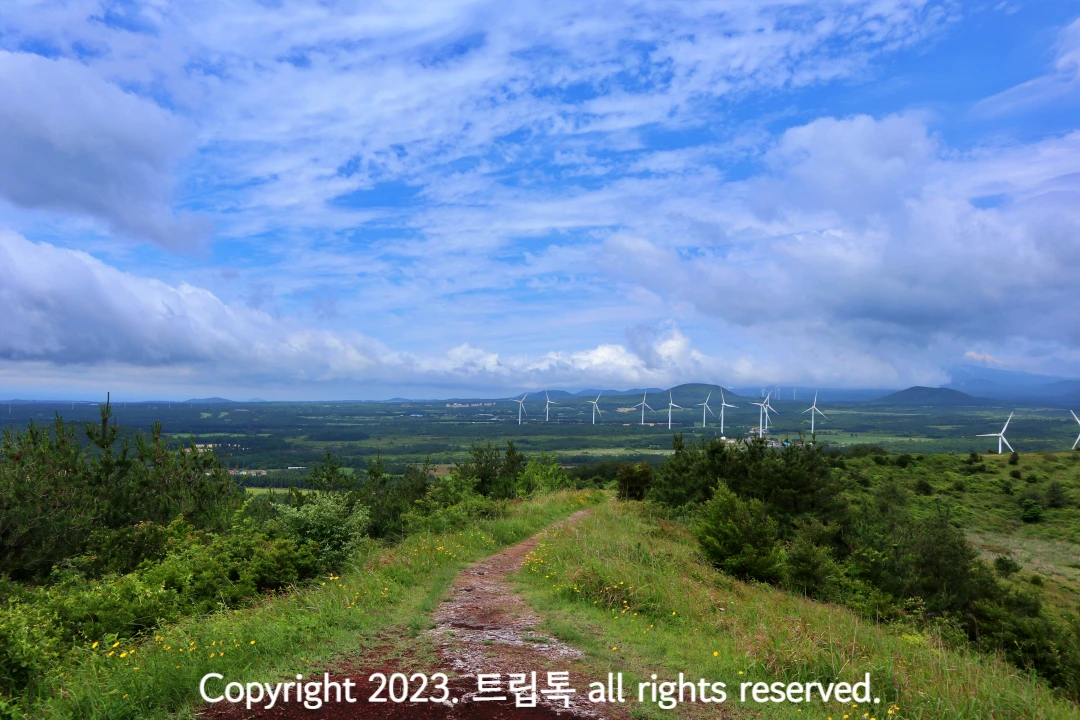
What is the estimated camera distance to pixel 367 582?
10.7 metres

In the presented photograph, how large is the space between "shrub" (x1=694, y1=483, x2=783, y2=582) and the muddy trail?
8.68 metres

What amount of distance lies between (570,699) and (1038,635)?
21856mm

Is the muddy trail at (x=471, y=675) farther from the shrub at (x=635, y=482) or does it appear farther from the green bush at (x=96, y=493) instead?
the shrub at (x=635, y=482)

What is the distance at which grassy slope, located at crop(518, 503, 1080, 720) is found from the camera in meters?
6.69

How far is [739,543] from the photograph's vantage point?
56.0 feet

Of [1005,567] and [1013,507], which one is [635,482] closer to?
[1005,567]

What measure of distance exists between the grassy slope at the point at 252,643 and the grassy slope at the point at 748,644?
8.09 feet

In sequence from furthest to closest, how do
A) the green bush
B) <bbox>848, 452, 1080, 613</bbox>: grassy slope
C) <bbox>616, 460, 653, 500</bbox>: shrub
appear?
<bbox>848, 452, 1080, 613</bbox>: grassy slope < <bbox>616, 460, 653, 500</bbox>: shrub < the green bush

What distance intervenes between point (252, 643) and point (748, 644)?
20.7 feet

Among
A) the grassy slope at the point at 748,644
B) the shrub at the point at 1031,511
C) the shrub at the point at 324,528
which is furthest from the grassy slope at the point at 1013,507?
the shrub at the point at 324,528

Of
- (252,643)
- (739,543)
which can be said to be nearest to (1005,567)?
(739,543)

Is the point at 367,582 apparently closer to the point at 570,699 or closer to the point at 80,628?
the point at 80,628

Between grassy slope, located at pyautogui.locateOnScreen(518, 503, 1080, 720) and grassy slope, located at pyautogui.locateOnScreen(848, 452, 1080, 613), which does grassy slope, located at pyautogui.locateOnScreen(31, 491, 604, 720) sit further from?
grassy slope, located at pyautogui.locateOnScreen(848, 452, 1080, 613)

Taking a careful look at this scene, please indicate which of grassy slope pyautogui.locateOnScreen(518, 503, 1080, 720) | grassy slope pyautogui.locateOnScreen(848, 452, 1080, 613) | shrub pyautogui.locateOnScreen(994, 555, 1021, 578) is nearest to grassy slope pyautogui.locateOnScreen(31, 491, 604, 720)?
grassy slope pyautogui.locateOnScreen(518, 503, 1080, 720)
